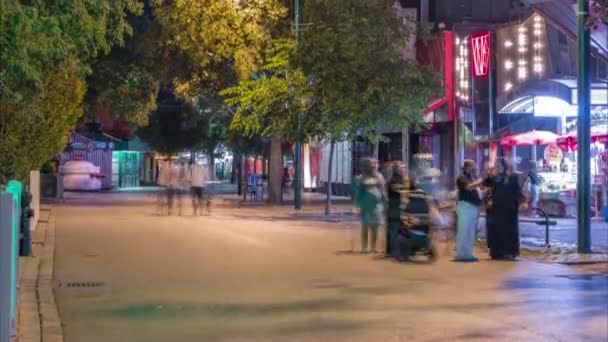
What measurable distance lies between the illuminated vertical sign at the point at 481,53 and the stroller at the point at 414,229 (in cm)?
1897

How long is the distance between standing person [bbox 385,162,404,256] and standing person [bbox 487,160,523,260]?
168 centimetres

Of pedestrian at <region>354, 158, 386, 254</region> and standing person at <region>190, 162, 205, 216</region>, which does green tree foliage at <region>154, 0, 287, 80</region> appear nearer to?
standing person at <region>190, 162, 205, 216</region>

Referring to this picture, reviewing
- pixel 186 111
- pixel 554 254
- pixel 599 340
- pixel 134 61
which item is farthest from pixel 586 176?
pixel 186 111

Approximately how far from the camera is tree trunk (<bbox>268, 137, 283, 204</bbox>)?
137ft

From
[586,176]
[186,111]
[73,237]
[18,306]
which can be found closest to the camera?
[18,306]

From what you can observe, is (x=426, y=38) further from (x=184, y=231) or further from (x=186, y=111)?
(x=186, y=111)

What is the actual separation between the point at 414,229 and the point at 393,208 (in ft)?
1.72

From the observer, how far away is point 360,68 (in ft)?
103

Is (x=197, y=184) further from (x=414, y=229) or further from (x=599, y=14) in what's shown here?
(x=599, y=14)

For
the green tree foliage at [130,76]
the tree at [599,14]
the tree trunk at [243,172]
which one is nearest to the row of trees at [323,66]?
the green tree foliage at [130,76]

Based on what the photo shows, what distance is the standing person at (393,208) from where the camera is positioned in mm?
18906

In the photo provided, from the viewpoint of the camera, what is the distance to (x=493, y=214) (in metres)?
19.2

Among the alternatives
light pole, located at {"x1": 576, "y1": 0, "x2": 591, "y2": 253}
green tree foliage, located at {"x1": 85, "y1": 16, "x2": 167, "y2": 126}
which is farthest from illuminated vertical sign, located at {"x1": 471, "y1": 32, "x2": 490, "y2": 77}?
light pole, located at {"x1": 576, "y1": 0, "x2": 591, "y2": 253}

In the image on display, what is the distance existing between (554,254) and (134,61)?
25.4m
